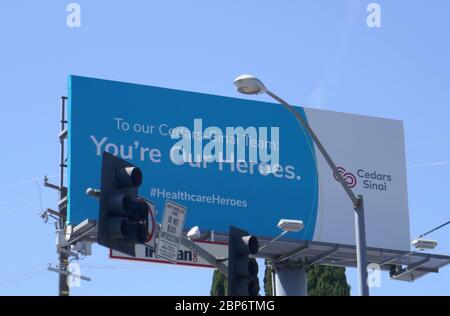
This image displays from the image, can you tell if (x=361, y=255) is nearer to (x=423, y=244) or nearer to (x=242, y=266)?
(x=242, y=266)

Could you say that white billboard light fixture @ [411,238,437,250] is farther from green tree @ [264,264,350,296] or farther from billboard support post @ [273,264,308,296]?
green tree @ [264,264,350,296]

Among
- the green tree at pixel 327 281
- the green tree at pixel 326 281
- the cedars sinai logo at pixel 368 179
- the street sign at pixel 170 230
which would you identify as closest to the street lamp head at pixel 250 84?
the street sign at pixel 170 230

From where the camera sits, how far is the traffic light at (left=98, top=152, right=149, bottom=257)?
14.9 metres

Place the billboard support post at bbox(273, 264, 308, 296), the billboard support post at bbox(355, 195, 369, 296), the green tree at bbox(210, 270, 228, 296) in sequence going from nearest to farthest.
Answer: the billboard support post at bbox(355, 195, 369, 296) → the billboard support post at bbox(273, 264, 308, 296) → the green tree at bbox(210, 270, 228, 296)

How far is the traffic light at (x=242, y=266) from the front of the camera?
16578mm

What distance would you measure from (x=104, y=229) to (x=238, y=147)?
18.1 m

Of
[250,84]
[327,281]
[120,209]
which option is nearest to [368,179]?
[327,281]

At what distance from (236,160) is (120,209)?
1770cm

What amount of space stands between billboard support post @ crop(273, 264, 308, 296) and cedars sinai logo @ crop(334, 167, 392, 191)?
10.1 ft

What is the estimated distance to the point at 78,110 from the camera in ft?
101

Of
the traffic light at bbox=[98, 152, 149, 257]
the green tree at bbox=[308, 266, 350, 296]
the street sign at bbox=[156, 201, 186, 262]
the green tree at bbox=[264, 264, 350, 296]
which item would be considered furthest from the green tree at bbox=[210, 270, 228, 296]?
the traffic light at bbox=[98, 152, 149, 257]

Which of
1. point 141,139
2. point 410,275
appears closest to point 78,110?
point 141,139

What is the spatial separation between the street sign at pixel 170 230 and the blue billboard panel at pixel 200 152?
11854 millimetres
